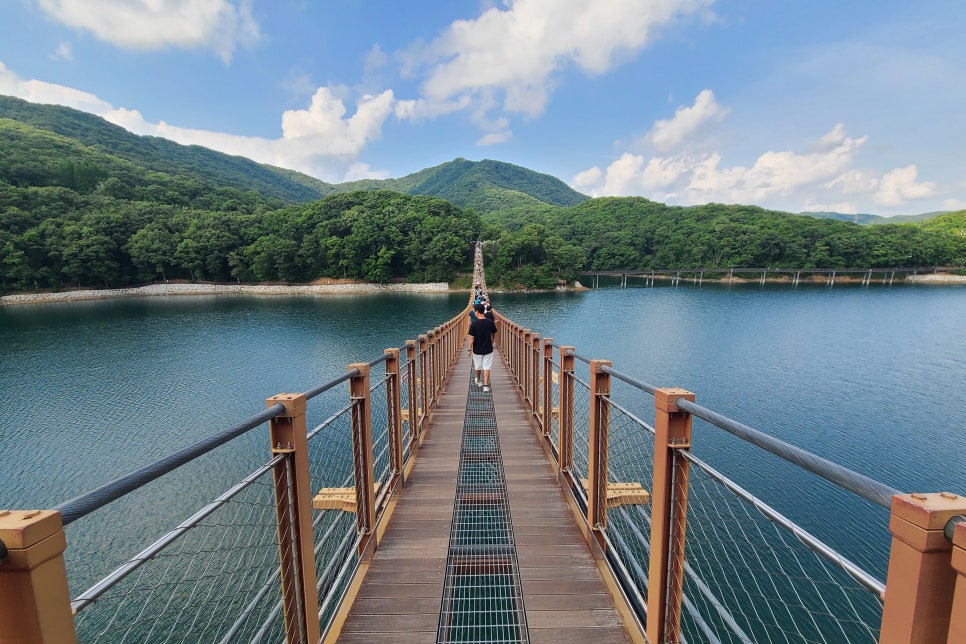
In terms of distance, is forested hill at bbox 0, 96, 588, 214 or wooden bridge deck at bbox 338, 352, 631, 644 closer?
wooden bridge deck at bbox 338, 352, 631, 644

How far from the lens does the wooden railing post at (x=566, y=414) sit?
3643 millimetres

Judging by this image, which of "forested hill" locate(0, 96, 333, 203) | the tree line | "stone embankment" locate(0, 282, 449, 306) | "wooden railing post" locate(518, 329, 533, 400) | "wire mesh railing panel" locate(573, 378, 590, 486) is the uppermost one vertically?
"forested hill" locate(0, 96, 333, 203)

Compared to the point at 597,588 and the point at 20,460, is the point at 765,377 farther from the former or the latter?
the point at 20,460

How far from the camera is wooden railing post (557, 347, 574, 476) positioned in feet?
12.0

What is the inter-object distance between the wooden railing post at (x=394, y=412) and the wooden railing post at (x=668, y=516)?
2.28 metres

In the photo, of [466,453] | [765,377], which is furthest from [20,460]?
[765,377]

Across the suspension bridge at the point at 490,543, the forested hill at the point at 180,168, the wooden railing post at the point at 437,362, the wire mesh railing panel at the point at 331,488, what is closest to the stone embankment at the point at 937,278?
the forested hill at the point at 180,168

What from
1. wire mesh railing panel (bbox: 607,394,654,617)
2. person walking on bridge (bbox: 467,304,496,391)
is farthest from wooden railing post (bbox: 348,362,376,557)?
person walking on bridge (bbox: 467,304,496,391)

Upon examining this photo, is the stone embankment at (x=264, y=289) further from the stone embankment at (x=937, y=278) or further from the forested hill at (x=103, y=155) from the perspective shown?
the stone embankment at (x=937, y=278)

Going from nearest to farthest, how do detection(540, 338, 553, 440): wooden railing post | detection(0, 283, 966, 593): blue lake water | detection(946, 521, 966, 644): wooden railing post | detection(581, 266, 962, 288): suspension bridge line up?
detection(946, 521, 966, 644): wooden railing post, detection(540, 338, 553, 440): wooden railing post, detection(0, 283, 966, 593): blue lake water, detection(581, 266, 962, 288): suspension bridge

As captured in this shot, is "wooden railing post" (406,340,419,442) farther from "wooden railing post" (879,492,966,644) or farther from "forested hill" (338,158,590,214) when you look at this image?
"forested hill" (338,158,590,214)

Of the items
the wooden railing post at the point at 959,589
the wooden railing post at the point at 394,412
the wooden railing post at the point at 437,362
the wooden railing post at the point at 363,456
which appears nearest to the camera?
the wooden railing post at the point at 959,589

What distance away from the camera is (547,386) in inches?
190

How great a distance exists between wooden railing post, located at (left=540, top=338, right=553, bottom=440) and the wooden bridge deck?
457 millimetres
